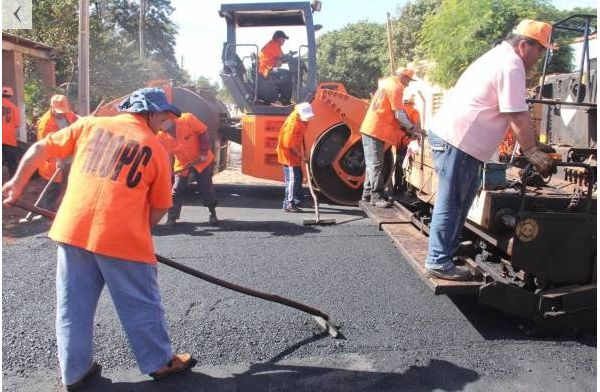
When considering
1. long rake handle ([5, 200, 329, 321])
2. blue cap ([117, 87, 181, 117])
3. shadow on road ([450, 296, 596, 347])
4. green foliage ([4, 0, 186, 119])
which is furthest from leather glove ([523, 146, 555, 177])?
green foliage ([4, 0, 186, 119])

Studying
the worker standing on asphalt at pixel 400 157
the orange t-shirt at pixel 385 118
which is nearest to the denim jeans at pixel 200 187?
the orange t-shirt at pixel 385 118

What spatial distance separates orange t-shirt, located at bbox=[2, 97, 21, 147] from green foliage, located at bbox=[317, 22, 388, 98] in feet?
61.7

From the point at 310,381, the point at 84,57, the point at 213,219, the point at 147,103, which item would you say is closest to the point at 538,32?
the point at 147,103

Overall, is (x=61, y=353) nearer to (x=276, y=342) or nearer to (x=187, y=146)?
(x=276, y=342)

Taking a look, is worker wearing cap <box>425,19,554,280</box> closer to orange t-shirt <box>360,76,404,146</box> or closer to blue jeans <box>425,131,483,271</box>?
blue jeans <box>425,131,483,271</box>

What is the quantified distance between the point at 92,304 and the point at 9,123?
5.93 metres

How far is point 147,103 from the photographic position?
2.95 meters

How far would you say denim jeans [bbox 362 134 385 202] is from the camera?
20.7ft

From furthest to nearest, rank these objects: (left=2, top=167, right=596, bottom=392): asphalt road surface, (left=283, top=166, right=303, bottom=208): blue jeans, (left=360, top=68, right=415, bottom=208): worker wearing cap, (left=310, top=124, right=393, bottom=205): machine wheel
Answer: (left=310, top=124, right=393, bottom=205): machine wheel → (left=283, top=166, right=303, bottom=208): blue jeans → (left=360, top=68, right=415, bottom=208): worker wearing cap → (left=2, top=167, right=596, bottom=392): asphalt road surface

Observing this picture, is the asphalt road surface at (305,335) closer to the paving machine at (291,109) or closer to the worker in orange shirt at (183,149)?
the worker in orange shirt at (183,149)

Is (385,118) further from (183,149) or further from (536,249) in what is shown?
(536,249)

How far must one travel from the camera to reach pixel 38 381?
3.06 metres

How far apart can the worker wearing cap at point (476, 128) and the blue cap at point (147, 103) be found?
1.62 metres

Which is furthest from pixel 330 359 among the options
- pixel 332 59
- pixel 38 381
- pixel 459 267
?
pixel 332 59
